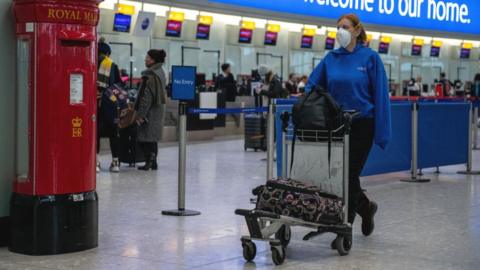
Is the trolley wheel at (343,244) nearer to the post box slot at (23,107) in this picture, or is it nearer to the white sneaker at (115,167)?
the post box slot at (23,107)

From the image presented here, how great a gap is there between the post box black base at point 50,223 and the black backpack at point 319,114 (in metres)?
1.75

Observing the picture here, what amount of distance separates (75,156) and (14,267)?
0.97m

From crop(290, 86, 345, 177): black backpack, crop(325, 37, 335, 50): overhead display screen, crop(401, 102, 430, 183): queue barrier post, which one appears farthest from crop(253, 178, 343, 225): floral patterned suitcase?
crop(325, 37, 335, 50): overhead display screen

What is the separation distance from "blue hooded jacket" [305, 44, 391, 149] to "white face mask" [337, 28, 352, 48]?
13 centimetres

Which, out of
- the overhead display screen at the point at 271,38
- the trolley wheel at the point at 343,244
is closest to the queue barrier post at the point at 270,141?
the trolley wheel at the point at 343,244

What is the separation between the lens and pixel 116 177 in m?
11.8

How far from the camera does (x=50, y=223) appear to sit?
20.5ft

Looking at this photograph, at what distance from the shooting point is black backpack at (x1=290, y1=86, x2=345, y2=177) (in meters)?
6.34

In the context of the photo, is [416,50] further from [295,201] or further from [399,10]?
[295,201]

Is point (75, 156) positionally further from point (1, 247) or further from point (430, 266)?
point (430, 266)

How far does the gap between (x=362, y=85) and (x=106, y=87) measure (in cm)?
633

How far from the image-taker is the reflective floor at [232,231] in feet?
20.0

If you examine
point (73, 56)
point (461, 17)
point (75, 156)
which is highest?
point (461, 17)

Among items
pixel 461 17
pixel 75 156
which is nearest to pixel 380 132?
pixel 75 156
